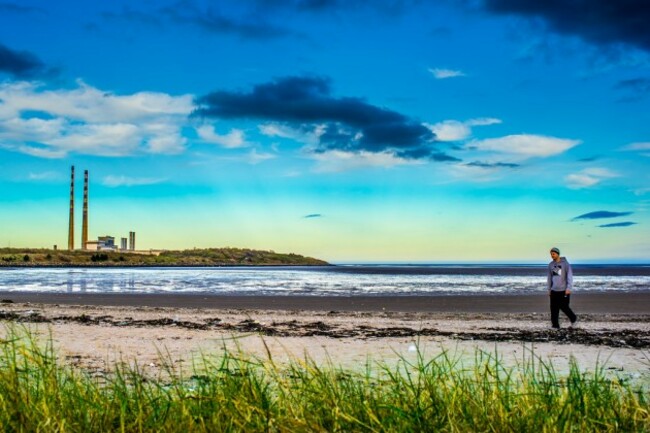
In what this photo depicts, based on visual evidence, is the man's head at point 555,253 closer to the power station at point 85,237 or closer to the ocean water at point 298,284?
the ocean water at point 298,284

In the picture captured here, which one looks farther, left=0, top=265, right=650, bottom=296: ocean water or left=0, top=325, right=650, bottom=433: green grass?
left=0, top=265, right=650, bottom=296: ocean water

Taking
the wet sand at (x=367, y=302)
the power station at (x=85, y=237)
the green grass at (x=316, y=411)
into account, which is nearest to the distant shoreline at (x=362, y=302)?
the wet sand at (x=367, y=302)

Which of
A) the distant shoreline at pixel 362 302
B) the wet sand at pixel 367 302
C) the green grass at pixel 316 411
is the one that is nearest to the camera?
the green grass at pixel 316 411

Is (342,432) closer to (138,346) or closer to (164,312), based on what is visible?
(138,346)

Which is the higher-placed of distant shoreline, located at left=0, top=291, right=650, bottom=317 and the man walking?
the man walking

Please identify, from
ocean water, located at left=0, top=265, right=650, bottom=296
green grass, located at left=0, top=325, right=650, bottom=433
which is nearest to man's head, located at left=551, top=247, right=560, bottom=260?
green grass, located at left=0, top=325, right=650, bottom=433

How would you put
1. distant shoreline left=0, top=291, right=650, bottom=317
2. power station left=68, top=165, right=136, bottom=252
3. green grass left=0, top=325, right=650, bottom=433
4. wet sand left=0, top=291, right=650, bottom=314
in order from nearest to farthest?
green grass left=0, top=325, right=650, bottom=433
distant shoreline left=0, top=291, right=650, bottom=317
wet sand left=0, top=291, right=650, bottom=314
power station left=68, top=165, right=136, bottom=252

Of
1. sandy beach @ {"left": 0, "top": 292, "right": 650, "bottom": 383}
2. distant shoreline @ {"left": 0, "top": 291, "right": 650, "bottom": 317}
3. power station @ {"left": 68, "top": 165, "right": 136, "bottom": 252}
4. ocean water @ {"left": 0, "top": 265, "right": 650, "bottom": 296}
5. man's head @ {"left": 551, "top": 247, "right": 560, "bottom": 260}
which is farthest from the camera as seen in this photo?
power station @ {"left": 68, "top": 165, "right": 136, "bottom": 252}

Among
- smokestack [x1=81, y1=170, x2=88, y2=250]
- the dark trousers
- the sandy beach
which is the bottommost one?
the sandy beach

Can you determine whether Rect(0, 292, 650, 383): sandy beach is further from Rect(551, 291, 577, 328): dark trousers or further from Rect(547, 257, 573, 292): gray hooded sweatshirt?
Rect(547, 257, 573, 292): gray hooded sweatshirt

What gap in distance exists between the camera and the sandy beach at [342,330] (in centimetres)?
1134

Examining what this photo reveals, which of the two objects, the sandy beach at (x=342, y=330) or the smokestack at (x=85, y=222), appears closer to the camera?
the sandy beach at (x=342, y=330)

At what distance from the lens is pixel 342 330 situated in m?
16.3

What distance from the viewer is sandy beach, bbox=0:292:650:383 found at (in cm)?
1134
